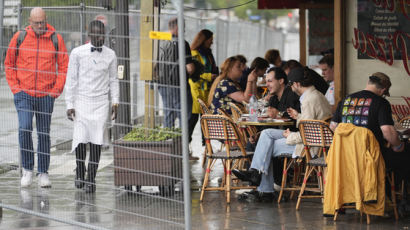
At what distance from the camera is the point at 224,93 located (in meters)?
10.6

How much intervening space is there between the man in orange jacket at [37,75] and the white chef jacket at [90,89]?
0.72 ft

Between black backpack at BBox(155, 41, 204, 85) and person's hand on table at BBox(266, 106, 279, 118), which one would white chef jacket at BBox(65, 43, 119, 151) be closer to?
black backpack at BBox(155, 41, 204, 85)

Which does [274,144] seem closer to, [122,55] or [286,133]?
[286,133]

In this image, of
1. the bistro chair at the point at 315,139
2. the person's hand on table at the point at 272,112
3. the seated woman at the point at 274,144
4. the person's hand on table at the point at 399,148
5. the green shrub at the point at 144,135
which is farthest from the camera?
the person's hand on table at the point at 272,112

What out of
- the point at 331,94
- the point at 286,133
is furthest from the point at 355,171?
the point at 331,94

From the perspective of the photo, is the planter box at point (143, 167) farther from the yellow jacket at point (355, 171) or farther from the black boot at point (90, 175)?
the yellow jacket at point (355, 171)

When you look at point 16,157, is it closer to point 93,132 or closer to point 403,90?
point 93,132

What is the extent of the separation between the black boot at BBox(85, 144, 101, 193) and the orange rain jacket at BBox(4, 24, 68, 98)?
809mm

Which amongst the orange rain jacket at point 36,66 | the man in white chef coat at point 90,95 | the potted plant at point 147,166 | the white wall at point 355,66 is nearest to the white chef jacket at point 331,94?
the white wall at point 355,66

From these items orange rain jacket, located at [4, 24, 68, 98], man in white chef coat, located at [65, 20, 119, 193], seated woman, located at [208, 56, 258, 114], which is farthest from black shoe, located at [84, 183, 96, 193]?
seated woman, located at [208, 56, 258, 114]

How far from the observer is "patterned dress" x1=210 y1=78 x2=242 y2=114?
10.6 meters

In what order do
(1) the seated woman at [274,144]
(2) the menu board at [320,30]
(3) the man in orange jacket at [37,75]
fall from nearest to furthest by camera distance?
(3) the man in orange jacket at [37,75]
(1) the seated woman at [274,144]
(2) the menu board at [320,30]

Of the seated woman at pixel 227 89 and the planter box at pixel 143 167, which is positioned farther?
the seated woman at pixel 227 89

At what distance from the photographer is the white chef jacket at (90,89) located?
7863 millimetres
